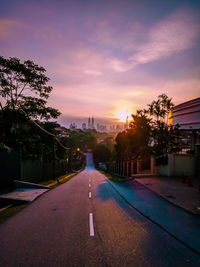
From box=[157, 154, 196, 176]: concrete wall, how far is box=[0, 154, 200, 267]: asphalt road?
1342 centimetres

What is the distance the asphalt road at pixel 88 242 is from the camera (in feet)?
15.2

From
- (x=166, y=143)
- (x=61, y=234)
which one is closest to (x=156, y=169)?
(x=166, y=143)

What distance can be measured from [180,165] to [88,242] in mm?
17587

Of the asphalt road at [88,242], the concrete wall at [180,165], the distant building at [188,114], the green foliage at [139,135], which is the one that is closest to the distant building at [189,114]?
the distant building at [188,114]

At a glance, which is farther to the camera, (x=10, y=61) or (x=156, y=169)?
(x=10, y=61)

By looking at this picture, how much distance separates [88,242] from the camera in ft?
18.5

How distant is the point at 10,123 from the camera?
22.1 metres

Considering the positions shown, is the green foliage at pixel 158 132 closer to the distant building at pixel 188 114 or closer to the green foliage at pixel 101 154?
the distant building at pixel 188 114

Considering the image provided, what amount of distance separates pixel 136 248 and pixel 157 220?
289 centimetres

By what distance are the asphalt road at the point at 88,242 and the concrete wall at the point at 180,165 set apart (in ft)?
44.0

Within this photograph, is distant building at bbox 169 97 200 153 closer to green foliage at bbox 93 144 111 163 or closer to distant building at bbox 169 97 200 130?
distant building at bbox 169 97 200 130

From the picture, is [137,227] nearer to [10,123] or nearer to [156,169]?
[156,169]

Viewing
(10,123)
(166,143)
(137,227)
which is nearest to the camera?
(137,227)

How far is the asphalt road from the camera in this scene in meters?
4.64
